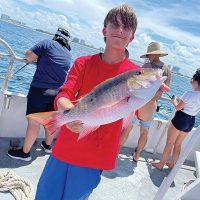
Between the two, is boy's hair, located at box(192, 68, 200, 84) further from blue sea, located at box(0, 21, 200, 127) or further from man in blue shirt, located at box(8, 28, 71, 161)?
man in blue shirt, located at box(8, 28, 71, 161)

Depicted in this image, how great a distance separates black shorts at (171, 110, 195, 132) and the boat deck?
2.77 ft

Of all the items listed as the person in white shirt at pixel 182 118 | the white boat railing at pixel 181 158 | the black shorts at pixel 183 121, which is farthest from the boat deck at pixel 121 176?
the white boat railing at pixel 181 158

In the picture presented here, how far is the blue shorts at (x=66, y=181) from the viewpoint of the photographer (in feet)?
7.27

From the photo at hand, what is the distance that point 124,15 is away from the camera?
204cm

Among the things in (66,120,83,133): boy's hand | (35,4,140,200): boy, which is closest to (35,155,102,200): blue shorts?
(35,4,140,200): boy

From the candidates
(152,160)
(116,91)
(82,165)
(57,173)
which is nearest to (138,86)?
(116,91)

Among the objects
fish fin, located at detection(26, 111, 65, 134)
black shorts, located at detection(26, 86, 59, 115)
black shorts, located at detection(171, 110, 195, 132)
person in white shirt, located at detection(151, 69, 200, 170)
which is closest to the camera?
fish fin, located at detection(26, 111, 65, 134)

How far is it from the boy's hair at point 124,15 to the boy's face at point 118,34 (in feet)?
0.07

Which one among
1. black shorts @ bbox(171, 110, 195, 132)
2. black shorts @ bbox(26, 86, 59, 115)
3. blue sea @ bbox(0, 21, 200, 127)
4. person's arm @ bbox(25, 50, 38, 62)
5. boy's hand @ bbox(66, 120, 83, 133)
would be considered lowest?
blue sea @ bbox(0, 21, 200, 127)

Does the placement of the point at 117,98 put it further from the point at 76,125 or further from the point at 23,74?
the point at 23,74

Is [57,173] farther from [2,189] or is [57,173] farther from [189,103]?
[189,103]

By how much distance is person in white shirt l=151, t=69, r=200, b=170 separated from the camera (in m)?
4.46

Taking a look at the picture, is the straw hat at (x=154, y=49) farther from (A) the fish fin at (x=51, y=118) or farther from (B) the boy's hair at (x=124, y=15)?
(A) the fish fin at (x=51, y=118)

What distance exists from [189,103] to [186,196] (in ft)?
7.50
